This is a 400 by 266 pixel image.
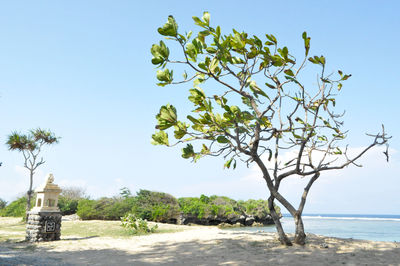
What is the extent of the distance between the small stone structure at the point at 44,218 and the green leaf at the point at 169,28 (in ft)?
29.2

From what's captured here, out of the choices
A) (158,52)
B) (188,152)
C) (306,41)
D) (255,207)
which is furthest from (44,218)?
(255,207)

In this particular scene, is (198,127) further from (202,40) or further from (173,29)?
(173,29)

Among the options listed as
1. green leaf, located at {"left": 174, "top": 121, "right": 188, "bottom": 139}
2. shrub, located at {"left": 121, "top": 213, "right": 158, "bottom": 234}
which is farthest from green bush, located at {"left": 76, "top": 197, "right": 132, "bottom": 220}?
green leaf, located at {"left": 174, "top": 121, "right": 188, "bottom": 139}

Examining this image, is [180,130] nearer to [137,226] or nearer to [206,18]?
[206,18]

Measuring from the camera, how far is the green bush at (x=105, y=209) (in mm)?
19275

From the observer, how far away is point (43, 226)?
1166 centimetres

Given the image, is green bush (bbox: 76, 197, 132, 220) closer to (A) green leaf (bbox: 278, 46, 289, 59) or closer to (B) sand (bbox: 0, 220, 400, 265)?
(B) sand (bbox: 0, 220, 400, 265)

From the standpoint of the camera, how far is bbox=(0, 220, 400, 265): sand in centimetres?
734

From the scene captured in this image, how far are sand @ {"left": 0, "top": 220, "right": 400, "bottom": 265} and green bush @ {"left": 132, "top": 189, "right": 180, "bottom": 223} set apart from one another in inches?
284

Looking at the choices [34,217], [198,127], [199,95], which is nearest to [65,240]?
[34,217]

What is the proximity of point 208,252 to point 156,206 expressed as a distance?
10.7 meters

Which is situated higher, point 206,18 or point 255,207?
point 206,18

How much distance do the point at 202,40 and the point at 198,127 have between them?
7.65ft

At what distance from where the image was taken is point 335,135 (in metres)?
9.84
